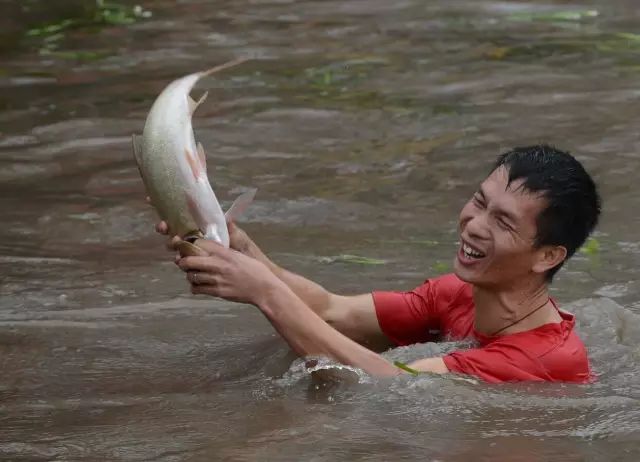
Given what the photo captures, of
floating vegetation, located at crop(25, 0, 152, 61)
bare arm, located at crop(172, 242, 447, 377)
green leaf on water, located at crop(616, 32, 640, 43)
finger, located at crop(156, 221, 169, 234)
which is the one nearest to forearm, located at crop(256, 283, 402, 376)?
bare arm, located at crop(172, 242, 447, 377)

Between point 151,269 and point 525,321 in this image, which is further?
point 151,269

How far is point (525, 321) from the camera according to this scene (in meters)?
4.88

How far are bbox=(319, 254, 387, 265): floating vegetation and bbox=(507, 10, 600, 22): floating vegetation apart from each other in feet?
21.2

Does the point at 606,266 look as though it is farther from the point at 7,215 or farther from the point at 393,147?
the point at 7,215

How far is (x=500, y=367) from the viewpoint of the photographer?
15.5 feet

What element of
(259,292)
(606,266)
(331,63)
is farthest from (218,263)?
(331,63)

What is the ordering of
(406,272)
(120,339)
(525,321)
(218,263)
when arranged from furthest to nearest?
1. (406,272)
2. (120,339)
3. (525,321)
4. (218,263)

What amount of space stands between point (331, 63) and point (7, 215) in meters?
4.30

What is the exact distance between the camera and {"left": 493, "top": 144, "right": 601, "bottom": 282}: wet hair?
184 inches

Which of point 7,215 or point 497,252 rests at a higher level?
point 497,252

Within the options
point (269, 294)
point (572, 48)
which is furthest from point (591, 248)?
point (572, 48)

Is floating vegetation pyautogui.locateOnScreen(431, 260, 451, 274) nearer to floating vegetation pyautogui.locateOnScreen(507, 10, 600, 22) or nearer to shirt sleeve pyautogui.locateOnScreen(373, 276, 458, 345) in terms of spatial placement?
shirt sleeve pyautogui.locateOnScreen(373, 276, 458, 345)

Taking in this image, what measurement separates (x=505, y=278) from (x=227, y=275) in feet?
3.39

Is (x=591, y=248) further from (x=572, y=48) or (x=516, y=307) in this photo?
(x=572, y=48)
